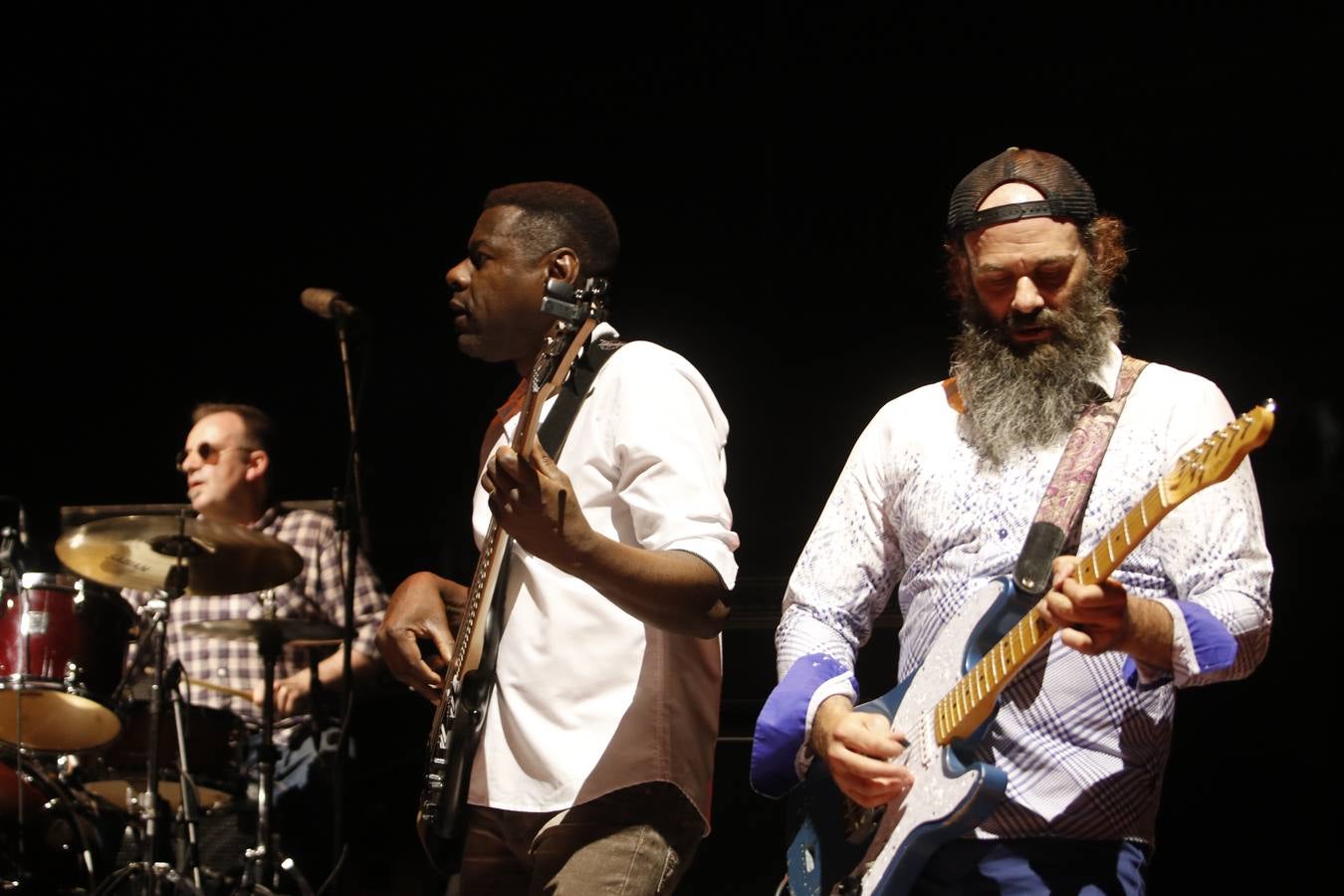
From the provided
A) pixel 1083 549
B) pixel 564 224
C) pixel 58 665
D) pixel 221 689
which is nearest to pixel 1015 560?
pixel 1083 549

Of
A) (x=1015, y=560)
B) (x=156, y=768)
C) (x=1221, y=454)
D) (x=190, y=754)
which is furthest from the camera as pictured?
(x=190, y=754)

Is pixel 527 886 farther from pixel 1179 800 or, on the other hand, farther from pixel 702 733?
pixel 1179 800

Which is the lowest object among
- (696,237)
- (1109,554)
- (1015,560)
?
(1015,560)

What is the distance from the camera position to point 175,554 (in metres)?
5.02

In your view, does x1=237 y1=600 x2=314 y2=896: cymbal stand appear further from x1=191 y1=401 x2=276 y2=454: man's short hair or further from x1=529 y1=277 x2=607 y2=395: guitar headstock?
x1=529 y1=277 x2=607 y2=395: guitar headstock

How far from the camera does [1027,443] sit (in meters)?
2.45

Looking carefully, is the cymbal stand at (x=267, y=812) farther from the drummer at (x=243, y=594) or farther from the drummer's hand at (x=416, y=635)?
the drummer's hand at (x=416, y=635)

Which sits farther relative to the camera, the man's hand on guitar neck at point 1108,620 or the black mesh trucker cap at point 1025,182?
Result: the black mesh trucker cap at point 1025,182

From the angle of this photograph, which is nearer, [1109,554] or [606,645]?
[1109,554]

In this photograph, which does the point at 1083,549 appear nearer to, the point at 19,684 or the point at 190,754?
the point at 190,754

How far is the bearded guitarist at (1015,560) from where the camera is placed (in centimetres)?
215

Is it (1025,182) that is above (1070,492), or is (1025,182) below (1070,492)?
above

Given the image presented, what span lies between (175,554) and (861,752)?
11.2 ft

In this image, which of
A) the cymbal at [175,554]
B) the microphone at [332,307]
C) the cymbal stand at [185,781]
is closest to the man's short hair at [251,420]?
the cymbal at [175,554]
